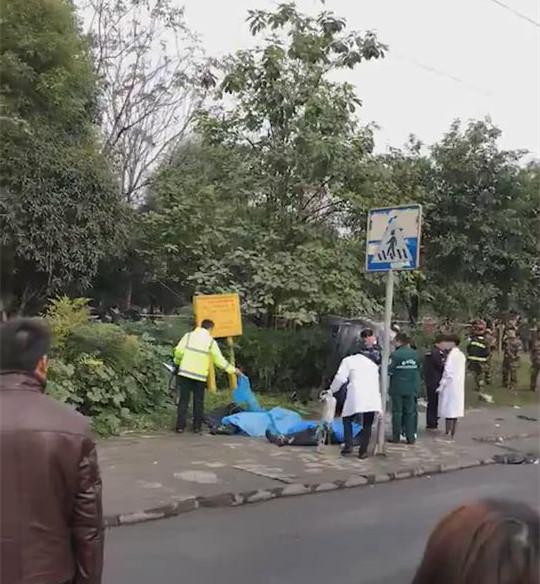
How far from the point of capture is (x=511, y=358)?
736 inches

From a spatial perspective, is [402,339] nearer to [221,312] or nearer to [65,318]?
[221,312]

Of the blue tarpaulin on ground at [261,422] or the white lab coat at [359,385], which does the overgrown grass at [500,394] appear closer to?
the blue tarpaulin on ground at [261,422]

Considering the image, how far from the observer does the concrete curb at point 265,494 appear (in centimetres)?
676

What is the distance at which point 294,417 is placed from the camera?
38.5 ft

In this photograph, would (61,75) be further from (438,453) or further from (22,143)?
→ (438,453)

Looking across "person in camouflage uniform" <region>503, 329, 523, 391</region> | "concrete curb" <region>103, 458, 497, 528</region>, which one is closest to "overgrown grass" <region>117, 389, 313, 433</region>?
"concrete curb" <region>103, 458, 497, 528</region>

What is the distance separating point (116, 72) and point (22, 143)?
320 inches

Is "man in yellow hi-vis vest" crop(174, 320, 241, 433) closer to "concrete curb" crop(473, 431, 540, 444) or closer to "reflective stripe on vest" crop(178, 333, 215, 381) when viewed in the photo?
"reflective stripe on vest" crop(178, 333, 215, 381)

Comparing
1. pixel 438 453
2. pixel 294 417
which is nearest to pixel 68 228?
pixel 294 417

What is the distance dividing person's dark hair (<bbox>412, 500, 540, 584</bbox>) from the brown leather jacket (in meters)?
1.52

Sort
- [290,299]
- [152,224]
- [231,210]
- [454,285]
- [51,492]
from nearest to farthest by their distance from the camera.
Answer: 1. [51,492]
2. [290,299]
3. [231,210]
4. [152,224]
5. [454,285]

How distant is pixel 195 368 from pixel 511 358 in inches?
402

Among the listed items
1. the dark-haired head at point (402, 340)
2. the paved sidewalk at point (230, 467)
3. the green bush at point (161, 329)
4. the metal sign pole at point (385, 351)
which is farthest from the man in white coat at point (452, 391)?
the green bush at point (161, 329)

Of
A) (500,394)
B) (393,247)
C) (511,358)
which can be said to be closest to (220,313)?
(393,247)
